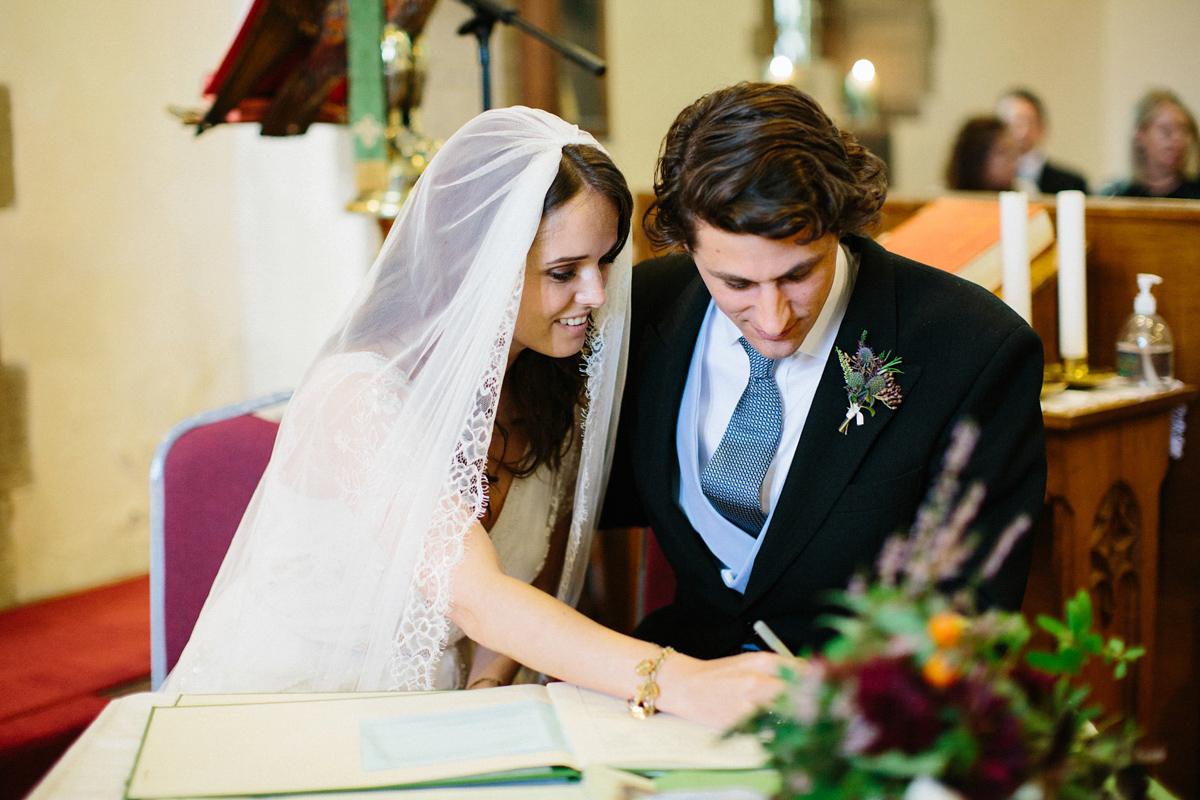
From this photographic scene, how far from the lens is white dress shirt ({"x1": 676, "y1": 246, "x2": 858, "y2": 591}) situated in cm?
167

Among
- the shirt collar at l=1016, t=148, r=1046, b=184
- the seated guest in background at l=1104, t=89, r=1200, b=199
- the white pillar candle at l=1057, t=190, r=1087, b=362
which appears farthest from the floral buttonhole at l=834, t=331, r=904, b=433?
the shirt collar at l=1016, t=148, r=1046, b=184

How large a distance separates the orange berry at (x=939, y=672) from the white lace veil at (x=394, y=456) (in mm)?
878

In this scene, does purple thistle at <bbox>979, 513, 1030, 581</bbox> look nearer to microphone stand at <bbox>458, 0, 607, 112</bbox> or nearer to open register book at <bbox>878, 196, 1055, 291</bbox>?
open register book at <bbox>878, 196, 1055, 291</bbox>

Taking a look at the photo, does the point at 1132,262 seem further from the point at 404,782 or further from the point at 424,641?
the point at 404,782

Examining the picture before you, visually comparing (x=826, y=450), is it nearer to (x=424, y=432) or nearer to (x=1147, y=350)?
(x=424, y=432)

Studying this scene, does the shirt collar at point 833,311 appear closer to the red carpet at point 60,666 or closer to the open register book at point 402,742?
the open register book at point 402,742

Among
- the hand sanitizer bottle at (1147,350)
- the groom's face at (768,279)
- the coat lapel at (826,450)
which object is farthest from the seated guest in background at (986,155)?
the groom's face at (768,279)

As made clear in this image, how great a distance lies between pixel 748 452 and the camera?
1.67 meters

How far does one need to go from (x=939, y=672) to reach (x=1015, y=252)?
1.43 metres

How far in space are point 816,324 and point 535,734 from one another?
0.82m

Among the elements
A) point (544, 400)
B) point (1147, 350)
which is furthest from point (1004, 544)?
point (1147, 350)

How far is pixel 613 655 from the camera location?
1.31m

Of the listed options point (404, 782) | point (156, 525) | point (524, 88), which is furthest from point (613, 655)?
point (524, 88)

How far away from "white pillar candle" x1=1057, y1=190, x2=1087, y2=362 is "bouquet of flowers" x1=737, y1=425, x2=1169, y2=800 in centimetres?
134
